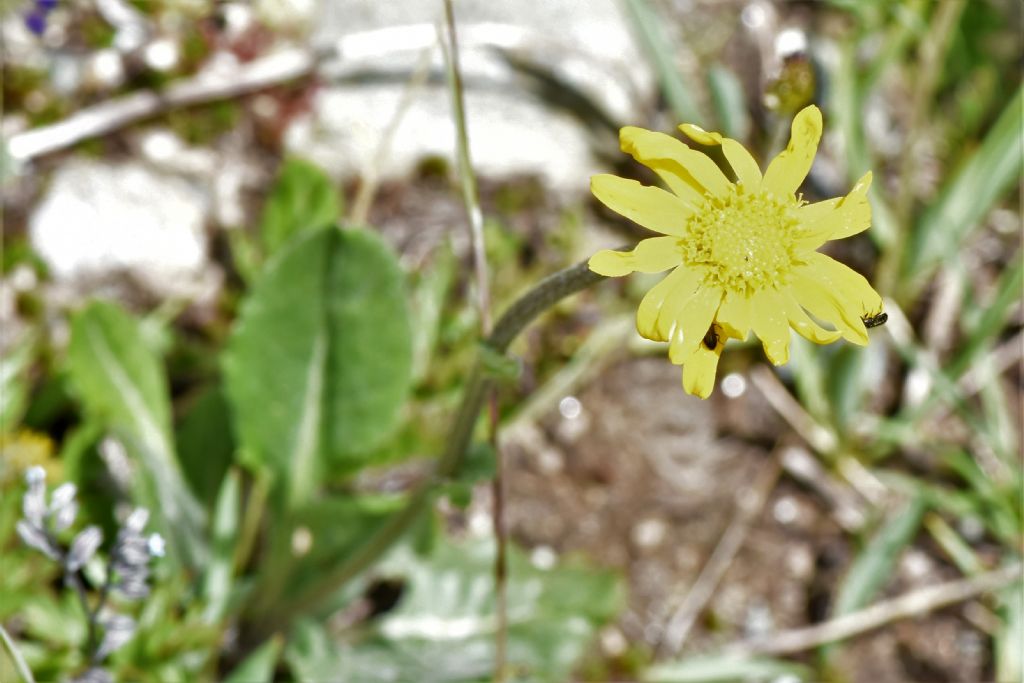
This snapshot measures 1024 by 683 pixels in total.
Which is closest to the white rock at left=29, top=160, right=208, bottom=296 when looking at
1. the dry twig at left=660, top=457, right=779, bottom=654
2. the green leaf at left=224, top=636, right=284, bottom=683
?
the green leaf at left=224, top=636, right=284, bottom=683

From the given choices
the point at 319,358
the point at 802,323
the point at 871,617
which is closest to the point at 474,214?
the point at 802,323

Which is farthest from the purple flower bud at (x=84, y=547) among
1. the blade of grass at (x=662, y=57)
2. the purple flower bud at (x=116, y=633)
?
the blade of grass at (x=662, y=57)

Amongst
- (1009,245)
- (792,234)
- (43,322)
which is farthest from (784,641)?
(43,322)

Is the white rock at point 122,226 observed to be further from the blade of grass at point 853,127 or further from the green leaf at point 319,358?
the blade of grass at point 853,127

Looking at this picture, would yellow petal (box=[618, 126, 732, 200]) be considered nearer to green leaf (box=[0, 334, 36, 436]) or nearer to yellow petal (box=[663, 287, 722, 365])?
yellow petal (box=[663, 287, 722, 365])

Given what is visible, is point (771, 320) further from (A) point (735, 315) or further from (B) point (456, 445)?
(B) point (456, 445)

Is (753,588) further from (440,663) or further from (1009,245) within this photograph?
(1009,245)
